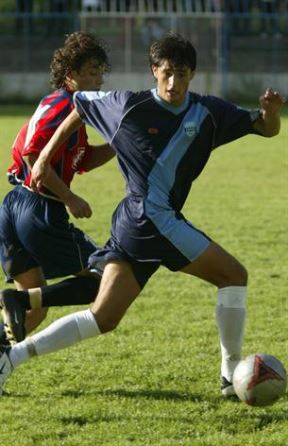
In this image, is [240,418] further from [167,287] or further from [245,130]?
[167,287]

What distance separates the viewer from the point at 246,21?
101ft

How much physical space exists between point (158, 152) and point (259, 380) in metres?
1.19

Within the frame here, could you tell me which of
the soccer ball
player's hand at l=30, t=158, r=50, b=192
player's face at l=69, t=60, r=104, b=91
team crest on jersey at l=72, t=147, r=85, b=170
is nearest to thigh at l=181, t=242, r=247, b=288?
the soccer ball

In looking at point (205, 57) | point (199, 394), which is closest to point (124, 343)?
point (199, 394)

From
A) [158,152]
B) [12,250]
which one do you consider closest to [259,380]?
[158,152]

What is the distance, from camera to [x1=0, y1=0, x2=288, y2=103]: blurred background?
29984 millimetres

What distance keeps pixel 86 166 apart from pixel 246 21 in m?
25.4

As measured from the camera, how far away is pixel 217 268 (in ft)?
17.6

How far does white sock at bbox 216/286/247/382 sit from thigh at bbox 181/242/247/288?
4 cm

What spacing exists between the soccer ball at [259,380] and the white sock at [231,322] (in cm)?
20

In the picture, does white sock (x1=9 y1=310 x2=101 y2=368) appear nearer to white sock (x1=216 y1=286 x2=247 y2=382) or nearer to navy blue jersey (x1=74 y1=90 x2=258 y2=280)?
navy blue jersey (x1=74 y1=90 x2=258 y2=280)

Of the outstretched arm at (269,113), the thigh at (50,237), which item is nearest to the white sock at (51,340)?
the thigh at (50,237)

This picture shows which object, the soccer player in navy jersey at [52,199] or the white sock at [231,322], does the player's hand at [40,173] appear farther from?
the white sock at [231,322]

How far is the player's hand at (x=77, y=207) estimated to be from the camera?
213 inches
